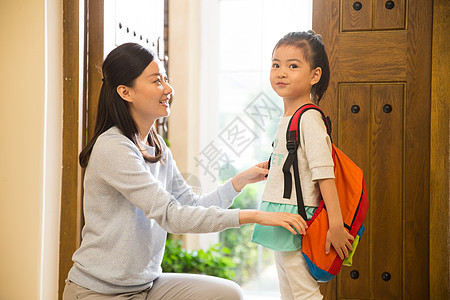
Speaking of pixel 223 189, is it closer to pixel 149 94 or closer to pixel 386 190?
pixel 149 94

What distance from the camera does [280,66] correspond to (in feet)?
5.75

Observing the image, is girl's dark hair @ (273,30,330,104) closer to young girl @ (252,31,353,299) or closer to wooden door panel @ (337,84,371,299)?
young girl @ (252,31,353,299)

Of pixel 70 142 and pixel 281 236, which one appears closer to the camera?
pixel 281 236

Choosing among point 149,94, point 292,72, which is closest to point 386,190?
point 292,72

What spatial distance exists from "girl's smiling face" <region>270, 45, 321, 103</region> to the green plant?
204cm

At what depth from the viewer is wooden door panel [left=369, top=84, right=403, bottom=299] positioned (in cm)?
239

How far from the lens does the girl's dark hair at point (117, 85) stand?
1723 mm

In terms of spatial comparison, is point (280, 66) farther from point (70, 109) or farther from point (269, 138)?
point (269, 138)

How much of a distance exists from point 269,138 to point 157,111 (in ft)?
7.59

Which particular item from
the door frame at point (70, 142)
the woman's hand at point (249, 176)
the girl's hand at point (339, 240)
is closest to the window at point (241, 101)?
the door frame at point (70, 142)

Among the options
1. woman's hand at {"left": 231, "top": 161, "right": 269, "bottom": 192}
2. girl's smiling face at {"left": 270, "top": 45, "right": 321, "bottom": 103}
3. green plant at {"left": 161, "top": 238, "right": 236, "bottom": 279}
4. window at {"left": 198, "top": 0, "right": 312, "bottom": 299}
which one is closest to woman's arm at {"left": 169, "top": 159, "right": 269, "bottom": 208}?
woman's hand at {"left": 231, "top": 161, "right": 269, "bottom": 192}

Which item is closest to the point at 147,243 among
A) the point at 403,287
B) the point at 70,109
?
the point at 70,109

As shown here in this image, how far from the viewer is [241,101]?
13.4 feet

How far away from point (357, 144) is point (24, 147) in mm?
1654
